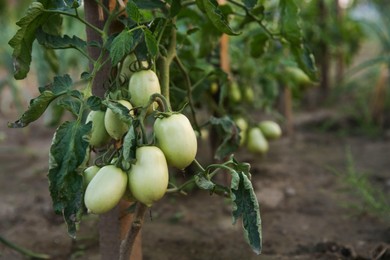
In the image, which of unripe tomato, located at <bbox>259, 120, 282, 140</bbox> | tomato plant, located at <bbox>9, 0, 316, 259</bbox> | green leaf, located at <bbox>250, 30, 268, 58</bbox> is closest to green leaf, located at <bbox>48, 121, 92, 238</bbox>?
tomato plant, located at <bbox>9, 0, 316, 259</bbox>

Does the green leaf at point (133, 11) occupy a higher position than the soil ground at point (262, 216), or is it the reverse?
the green leaf at point (133, 11)

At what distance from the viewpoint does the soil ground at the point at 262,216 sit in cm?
188

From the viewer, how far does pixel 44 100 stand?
44.2 inches

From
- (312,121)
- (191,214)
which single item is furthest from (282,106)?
(191,214)

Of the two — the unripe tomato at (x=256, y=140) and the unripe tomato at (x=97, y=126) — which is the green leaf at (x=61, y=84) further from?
the unripe tomato at (x=256, y=140)

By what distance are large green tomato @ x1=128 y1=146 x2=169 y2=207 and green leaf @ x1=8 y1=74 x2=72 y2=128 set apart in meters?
0.24

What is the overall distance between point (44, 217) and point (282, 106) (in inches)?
71.7

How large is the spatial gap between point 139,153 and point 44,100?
250 mm

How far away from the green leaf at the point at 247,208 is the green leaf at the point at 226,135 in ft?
1.81

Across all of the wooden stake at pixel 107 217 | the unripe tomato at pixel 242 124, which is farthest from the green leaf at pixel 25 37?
the unripe tomato at pixel 242 124

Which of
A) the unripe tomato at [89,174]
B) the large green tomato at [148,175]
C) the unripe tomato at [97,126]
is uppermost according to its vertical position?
the unripe tomato at [97,126]

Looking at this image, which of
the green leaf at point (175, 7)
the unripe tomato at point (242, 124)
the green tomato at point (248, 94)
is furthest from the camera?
the green tomato at point (248, 94)

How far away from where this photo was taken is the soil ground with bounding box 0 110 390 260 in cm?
188

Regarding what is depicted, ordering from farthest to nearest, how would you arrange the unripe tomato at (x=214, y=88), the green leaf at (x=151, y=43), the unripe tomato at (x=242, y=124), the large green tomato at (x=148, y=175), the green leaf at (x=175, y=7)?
the unripe tomato at (x=242, y=124), the unripe tomato at (x=214, y=88), the green leaf at (x=175, y=7), the green leaf at (x=151, y=43), the large green tomato at (x=148, y=175)
